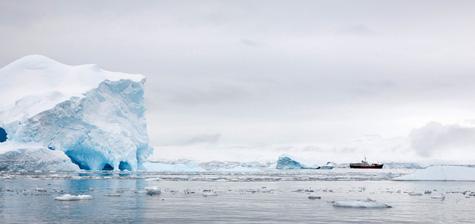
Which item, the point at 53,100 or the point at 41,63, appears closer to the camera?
the point at 53,100

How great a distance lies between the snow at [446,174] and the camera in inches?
1607

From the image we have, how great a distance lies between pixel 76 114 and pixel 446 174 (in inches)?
1216

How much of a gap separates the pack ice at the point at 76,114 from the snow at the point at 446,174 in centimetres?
2617

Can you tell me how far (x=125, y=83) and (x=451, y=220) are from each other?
4438 cm

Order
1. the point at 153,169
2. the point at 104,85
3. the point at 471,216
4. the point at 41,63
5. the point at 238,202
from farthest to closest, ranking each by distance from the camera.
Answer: the point at 153,169 → the point at 41,63 → the point at 104,85 → the point at 238,202 → the point at 471,216

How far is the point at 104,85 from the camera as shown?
Answer: 54250 millimetres

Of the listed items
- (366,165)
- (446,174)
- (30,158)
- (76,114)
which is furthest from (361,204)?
(366,165)

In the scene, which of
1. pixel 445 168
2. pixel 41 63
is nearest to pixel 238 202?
pixel 445 168

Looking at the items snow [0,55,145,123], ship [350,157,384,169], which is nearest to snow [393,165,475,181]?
snow [0,55,145,123]

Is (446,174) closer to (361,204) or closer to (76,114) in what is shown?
(361,204)

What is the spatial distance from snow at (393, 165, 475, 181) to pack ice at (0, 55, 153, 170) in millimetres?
26174

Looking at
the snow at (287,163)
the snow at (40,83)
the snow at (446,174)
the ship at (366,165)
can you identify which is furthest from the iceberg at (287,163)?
the snow at (446,174)

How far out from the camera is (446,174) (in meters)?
40.9

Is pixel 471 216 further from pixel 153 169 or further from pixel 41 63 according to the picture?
pixel 153 169
